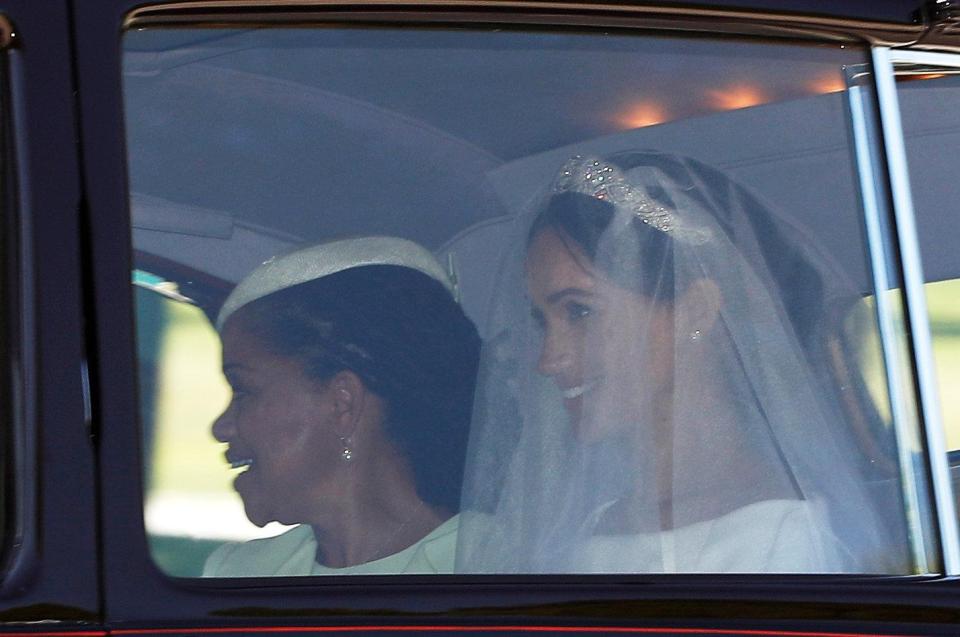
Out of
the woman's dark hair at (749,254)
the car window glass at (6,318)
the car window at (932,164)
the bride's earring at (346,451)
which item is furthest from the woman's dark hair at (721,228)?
the car window glass at (6,318)

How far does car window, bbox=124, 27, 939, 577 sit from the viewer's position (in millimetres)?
1818

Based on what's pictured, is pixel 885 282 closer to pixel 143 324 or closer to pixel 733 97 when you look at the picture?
pixel 733 97

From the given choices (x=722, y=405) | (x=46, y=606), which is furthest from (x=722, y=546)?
(x=46, y=606)

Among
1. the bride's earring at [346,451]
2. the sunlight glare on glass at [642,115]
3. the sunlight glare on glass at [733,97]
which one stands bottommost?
the bride's earring at [346,451]

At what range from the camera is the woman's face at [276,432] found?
5.97 feet

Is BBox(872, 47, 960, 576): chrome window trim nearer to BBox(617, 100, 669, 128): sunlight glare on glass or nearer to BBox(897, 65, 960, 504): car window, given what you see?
BBox(897, 65, 960, 504): car window

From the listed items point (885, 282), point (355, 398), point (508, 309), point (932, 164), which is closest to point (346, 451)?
point (355, 398)

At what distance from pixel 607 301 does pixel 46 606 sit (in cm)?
76

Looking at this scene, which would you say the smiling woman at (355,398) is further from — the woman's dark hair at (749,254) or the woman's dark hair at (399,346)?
the woman's dark hair at (749,254)

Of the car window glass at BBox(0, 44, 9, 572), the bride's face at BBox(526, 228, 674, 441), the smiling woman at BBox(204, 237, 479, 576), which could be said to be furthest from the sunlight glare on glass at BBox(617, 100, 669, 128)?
the car window glass at BBox(0, 44, 9, 572)

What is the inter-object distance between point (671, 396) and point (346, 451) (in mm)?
409

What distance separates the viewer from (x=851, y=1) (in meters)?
1.95

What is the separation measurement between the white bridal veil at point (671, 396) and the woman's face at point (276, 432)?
178 millimetres

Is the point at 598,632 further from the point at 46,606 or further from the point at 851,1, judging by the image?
the point at 851,1
